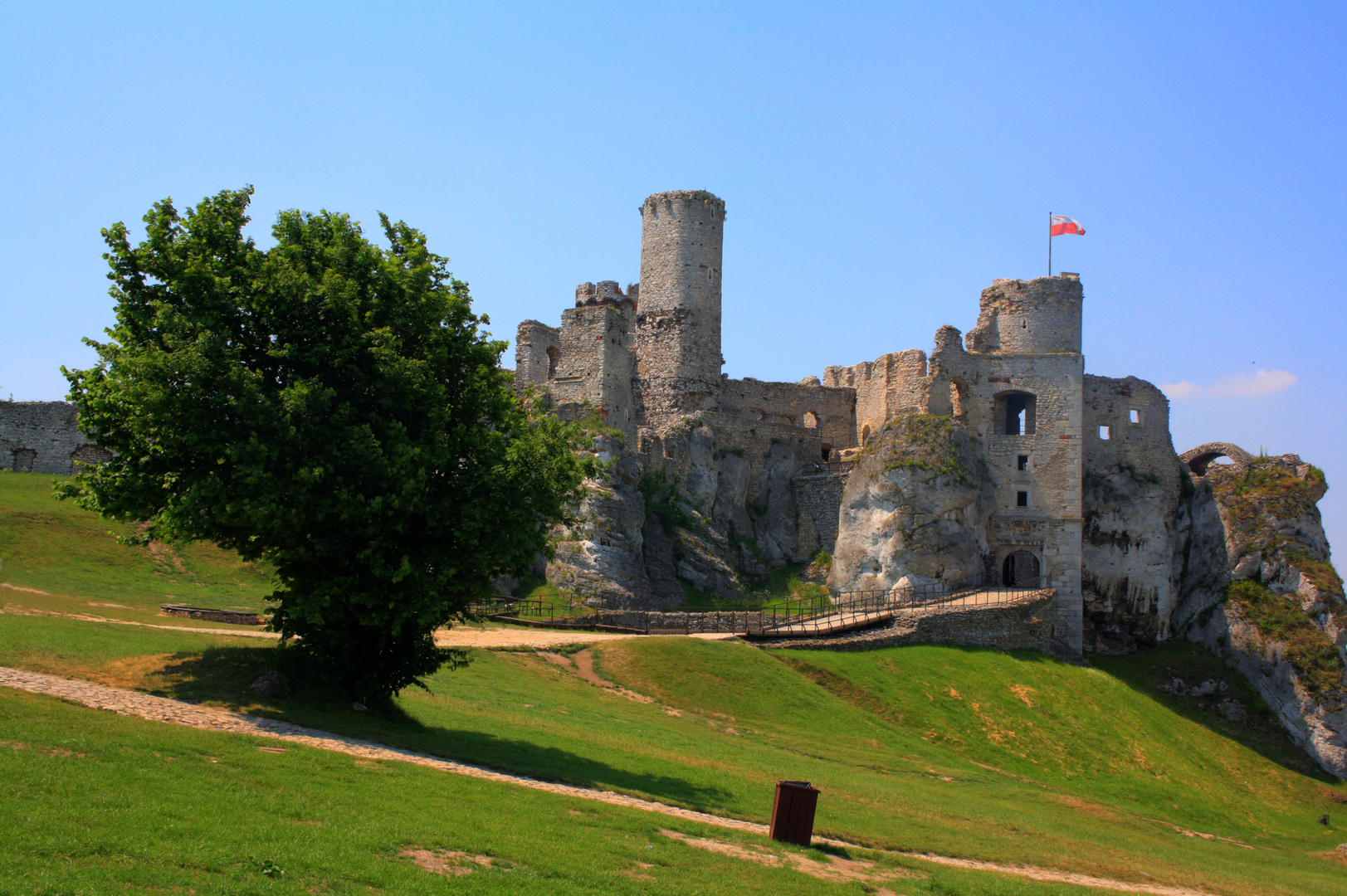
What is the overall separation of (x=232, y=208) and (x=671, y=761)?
47.9ft

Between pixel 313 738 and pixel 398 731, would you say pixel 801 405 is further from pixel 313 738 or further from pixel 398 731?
pixel 313 738

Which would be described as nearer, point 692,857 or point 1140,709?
point 692,857

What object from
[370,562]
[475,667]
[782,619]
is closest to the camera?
[370,562]

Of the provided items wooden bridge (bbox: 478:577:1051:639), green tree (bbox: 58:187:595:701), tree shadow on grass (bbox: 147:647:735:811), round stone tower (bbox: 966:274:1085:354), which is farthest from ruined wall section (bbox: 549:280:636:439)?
tree shadow on grass (bbox: 147:647:735:811)

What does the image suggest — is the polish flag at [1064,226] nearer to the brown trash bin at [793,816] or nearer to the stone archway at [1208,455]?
the stone archway at [1208,455]

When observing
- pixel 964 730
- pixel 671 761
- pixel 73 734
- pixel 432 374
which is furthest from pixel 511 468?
pixel 964 730

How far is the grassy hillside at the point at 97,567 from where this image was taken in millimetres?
31969

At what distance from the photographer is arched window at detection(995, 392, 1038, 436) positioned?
5412cm

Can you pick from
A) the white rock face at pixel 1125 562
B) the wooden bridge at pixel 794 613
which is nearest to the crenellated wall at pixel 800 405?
the wooden bridge at pixel 794 613

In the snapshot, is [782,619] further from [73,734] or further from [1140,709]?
[73,734]

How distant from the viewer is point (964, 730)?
36344mm

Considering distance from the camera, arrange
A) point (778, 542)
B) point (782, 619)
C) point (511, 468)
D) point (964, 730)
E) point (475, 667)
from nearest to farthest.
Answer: point (511, 468), point (475, 667), point (964, 730), point (782, 619), point (778, 542)

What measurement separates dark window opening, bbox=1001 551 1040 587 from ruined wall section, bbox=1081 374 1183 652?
462 centimetres

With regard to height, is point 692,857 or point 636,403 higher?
point 636,403
